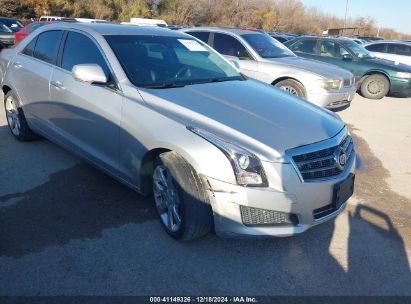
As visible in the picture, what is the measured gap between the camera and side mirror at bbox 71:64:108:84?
3203 mm

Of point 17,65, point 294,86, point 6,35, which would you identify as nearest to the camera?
point 17,65

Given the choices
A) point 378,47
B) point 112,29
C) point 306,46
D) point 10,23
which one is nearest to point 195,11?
point 10,23

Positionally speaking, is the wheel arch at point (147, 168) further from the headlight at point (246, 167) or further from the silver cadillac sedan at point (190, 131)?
the headlight at point (246, 167)

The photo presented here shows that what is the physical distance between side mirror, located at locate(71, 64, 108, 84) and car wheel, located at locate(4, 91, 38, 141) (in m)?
2.10

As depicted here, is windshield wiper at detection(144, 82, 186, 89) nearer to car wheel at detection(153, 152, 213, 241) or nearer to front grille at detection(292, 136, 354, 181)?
car wheel at detection(153, 152, 213, 241)

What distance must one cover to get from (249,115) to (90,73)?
145 cm

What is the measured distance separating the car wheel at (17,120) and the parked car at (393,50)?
1238cm

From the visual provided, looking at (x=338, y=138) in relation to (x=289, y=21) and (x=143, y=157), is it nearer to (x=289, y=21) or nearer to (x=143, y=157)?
(x=143, y=157)

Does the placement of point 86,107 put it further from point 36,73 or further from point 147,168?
point 36,73

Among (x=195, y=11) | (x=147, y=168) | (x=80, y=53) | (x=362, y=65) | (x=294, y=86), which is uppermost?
(x=195, y=11)

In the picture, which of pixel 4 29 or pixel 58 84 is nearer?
pixel 58 84

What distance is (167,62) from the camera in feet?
12.2

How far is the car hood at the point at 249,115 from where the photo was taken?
265 centimetres

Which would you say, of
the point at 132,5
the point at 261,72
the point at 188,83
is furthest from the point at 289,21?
the point at 188,83
